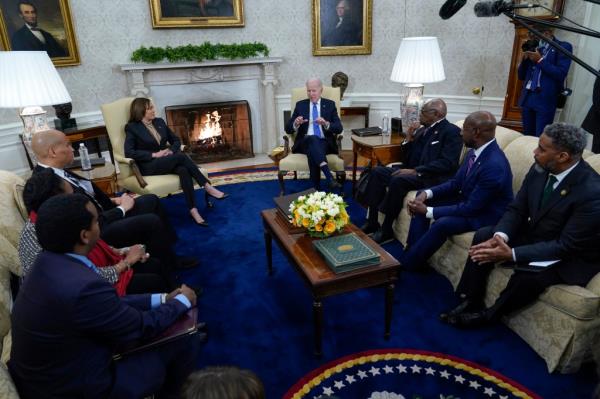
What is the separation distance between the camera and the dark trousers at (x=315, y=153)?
465 cm

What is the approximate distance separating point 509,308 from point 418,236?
39.0 inches

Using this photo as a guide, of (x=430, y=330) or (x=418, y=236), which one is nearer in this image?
(x=430, y=330)

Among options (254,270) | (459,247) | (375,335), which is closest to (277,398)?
(375,335)

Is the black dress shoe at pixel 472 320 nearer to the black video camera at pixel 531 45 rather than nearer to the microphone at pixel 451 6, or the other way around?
the microphone at pixel 451 6

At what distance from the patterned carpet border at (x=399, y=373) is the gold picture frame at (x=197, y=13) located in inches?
202

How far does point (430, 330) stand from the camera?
8.89ft

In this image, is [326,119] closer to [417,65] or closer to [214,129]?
[417,65]

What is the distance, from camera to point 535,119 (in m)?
4.80

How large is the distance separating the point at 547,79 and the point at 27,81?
5.00 metres

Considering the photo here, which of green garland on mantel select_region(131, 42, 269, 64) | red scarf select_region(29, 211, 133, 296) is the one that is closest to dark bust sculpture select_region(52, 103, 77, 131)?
green garland on mantel select_region(131, 42, 269, 64)

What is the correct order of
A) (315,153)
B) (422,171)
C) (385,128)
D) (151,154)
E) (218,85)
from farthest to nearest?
(218,85), (385,128), (315,153), (151,154), (422,171)

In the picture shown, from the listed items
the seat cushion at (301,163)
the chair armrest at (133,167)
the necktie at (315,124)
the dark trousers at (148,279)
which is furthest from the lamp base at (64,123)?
the dark trousers at (148,279)

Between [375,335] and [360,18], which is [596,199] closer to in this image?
[375,335]

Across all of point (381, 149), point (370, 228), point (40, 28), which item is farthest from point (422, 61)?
point (40, 28)
